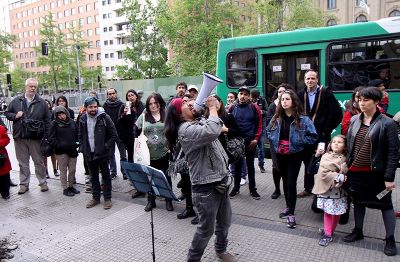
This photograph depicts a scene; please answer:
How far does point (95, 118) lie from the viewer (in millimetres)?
6074

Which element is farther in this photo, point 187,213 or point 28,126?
point 28,126

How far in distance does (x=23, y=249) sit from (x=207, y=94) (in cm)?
325

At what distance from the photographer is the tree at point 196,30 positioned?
80.7ft

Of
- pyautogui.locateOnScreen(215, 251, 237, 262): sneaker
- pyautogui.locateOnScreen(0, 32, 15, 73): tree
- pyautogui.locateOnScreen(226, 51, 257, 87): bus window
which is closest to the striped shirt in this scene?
pyautogui.locateOnScreen(215, 251, 237, 262): sneaker

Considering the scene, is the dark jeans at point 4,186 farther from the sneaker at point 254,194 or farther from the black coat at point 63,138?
the sneaker at point 254,194

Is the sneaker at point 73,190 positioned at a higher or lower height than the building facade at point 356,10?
lower

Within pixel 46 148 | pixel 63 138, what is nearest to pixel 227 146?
pixel 63 138

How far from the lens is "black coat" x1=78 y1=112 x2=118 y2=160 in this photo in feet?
19.5

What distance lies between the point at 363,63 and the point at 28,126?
748 centimetres

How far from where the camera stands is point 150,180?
12.3 feet

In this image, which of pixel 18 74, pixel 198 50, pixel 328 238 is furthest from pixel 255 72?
pixel 18 74

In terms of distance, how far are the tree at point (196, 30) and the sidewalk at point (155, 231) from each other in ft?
63.0

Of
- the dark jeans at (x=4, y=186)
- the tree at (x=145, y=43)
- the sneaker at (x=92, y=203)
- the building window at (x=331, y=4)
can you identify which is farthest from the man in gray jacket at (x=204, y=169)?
the building window at (x=331, y=4)

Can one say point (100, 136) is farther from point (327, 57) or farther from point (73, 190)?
point (327, 57)
